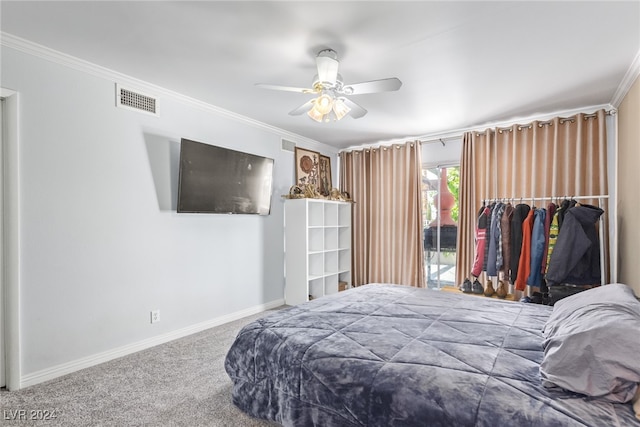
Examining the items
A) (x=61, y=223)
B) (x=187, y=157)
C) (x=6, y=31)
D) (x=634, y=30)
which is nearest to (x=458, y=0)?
(x=634, y=30)

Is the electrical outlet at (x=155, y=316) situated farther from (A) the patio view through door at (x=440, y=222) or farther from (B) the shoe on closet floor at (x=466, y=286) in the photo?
(A) the patio view through door at (x=440, y=222)

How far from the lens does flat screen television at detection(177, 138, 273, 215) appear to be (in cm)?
325

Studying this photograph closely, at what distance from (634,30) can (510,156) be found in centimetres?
200

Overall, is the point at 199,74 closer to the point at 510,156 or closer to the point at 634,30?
the point at 634,30

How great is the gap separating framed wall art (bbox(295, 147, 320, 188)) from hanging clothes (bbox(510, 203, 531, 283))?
2.76 meters

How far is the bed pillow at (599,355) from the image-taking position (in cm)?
124

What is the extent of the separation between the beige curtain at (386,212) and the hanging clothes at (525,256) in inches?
57.7

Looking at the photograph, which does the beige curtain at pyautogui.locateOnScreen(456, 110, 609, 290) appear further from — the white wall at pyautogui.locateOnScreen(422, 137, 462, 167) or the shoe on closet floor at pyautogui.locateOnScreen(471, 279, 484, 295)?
the shoe on closet floor at pyautogui.locateOnScreen(471, 279, 484, 295)

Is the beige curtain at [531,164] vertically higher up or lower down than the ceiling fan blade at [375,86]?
lower down

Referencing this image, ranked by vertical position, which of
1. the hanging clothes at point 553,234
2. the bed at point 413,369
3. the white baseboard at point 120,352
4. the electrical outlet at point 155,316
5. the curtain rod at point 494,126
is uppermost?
the curtain rod at point 494,126

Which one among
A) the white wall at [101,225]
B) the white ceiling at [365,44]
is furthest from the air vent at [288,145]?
the white ceiling at [365,44]

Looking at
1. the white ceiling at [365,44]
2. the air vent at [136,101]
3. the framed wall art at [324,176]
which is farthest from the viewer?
the framed wall art at [324,176]

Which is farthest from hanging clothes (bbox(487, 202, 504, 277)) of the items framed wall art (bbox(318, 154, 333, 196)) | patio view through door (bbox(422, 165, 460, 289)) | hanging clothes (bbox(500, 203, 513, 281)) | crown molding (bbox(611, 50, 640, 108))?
framed wall art (bbox(318, 154, 333, 196))

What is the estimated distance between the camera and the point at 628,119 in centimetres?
295
